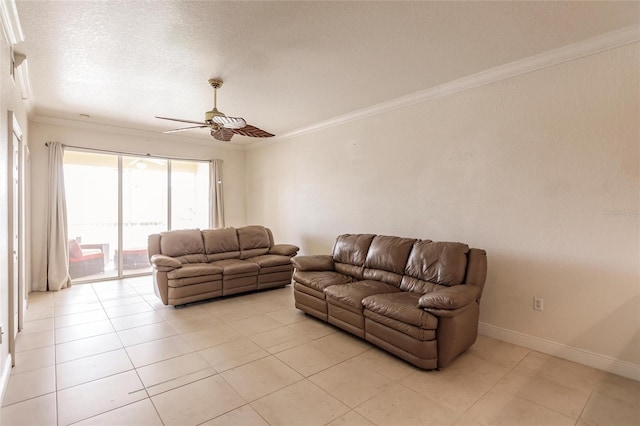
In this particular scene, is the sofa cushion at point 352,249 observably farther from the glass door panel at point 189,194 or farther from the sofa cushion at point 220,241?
the glass door panel at point 189,194

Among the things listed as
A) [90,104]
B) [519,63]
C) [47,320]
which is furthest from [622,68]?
[47,320]

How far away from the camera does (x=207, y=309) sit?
4.23 metres

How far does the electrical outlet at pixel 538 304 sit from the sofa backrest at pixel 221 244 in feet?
13.8

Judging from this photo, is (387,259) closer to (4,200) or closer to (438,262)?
(438,262)

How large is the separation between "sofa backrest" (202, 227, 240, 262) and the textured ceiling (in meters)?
2.20

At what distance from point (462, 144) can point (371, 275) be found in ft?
6.11

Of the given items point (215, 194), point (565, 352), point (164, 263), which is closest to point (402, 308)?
point (565, 352)

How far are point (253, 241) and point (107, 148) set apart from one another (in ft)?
10.4

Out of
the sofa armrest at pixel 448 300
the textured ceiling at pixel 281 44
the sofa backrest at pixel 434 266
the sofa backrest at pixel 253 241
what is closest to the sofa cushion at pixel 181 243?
the sofa backrest at pixel 253 241

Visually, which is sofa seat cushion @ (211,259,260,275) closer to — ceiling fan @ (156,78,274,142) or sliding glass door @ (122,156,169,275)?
ceiling fan @ (156,78,274,142)

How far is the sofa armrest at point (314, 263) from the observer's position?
4191 millimetres

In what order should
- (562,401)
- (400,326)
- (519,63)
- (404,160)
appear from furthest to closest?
1. (404,160)
2. (519,63)
3. (400,326)
4. (562,401)

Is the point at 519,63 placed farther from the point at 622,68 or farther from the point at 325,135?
the point at 325,135

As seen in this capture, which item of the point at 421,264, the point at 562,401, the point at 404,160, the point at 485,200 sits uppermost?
the point at 404,160
